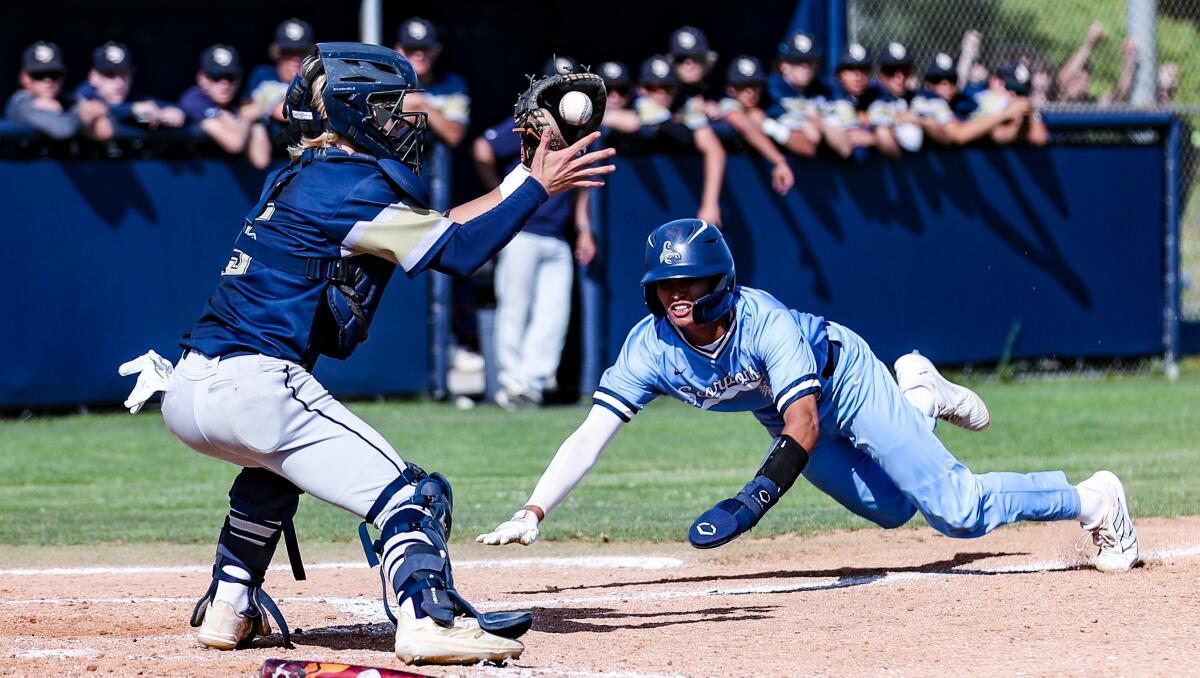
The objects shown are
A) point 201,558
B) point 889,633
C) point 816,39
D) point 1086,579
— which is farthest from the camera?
point 816,39

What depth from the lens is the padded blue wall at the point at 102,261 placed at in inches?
417

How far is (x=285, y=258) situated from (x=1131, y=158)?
33.7 ft

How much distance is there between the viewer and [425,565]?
4445 millimetres

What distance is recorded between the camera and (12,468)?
9211mm

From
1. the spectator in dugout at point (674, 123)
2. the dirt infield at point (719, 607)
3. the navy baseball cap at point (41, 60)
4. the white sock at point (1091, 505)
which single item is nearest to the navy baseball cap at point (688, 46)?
the spectator in dugout at point (674, 123)

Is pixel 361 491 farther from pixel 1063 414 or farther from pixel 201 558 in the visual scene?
pixel 1063 414

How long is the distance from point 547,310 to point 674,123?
1602mm

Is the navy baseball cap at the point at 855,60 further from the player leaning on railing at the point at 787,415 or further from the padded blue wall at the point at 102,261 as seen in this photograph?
the player leaning on railing at the point at 787,415

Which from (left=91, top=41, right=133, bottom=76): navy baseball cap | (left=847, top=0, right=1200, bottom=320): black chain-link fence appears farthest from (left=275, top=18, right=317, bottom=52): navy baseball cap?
(left=847, top=0, right=1200, bottom=320): black chain-link fence

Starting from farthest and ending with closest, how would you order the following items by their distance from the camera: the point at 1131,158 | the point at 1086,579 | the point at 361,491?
the point at 1131,158
the point at 1086,579
the point at 361,491

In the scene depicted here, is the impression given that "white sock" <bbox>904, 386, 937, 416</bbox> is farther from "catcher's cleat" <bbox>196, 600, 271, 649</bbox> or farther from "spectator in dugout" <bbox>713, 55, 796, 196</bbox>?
"spectator in dugout" <bbox>713, 55, 796, 196</bbox>

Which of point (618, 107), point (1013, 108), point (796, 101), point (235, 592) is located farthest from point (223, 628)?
point (1013, 108)

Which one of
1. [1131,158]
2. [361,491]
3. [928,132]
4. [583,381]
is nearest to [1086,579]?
[361,491]

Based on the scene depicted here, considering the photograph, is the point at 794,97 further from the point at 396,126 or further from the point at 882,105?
the point at 396,126
